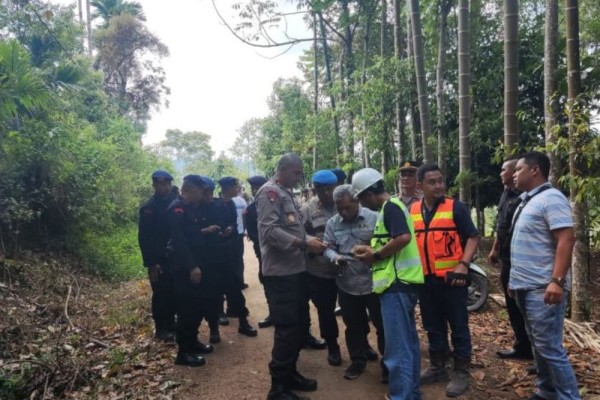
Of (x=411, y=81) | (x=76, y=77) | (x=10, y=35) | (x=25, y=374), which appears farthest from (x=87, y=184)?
(x=411, y=81)

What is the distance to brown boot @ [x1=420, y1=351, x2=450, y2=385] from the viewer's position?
3680 mm

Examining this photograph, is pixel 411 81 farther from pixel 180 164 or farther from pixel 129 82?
pixel 180 164

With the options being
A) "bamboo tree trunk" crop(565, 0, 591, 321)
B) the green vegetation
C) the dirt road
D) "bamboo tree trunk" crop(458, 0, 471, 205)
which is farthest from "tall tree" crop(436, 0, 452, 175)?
the green vegetation

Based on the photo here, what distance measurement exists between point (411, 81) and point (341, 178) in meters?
4.38

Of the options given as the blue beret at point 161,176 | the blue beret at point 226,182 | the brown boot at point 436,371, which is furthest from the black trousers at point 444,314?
the blue beret at point 226,182

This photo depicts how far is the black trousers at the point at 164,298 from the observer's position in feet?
16.4

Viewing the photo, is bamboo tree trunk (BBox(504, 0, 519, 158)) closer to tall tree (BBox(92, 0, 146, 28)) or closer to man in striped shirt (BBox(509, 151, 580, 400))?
man in striped shirt (BBox(509, 151, 580, 400))

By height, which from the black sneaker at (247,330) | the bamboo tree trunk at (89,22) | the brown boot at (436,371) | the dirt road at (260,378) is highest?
the bamboo tree trunk at (89,22)

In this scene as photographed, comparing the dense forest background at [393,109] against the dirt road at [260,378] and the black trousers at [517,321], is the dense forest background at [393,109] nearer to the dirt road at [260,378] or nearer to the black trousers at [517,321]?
the black trousers at [517,321]

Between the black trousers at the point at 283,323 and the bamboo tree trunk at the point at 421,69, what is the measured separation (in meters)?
4.47

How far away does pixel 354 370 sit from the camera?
3.91m

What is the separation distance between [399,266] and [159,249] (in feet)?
9.88

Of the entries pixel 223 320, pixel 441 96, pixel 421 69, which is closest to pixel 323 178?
pixel 223 320

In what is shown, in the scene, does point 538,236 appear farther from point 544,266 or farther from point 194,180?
point 194,180
